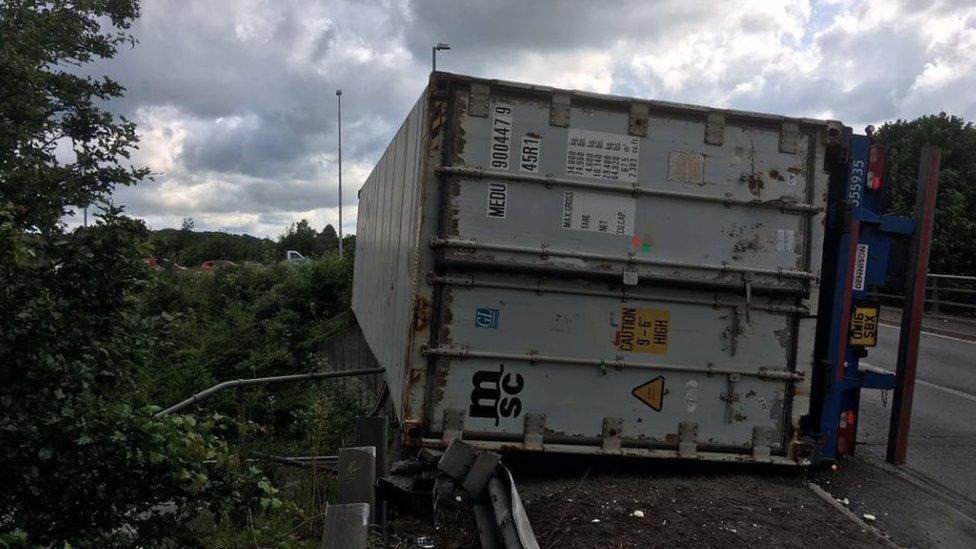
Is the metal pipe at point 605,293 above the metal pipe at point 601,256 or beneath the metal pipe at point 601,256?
beneath

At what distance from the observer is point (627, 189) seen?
203 inches

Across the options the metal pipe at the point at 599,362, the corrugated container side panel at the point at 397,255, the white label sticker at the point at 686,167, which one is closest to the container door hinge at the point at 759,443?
the metal pipe at the point at 599,362

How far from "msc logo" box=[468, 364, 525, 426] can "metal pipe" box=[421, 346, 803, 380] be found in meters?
0.13

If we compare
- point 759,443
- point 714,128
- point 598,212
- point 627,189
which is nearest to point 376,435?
point 598,212

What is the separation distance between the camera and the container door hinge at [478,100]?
5000 millimetres

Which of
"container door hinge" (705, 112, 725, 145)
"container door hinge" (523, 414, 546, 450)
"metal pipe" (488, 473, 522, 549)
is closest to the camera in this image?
"metal pipe" (488, 473, 522, 549)

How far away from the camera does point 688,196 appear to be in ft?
17.1

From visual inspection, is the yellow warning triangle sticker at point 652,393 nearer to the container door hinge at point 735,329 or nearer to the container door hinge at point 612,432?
the container door hinge at point 612,432

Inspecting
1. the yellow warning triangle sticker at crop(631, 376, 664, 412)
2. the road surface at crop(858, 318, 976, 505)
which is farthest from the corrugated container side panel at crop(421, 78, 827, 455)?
the road surface at crop(858, 318, 976, 505)

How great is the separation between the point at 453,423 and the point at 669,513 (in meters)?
1.55

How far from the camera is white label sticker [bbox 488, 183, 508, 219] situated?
5.05m

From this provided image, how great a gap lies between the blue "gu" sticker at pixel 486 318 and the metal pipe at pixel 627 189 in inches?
36.9

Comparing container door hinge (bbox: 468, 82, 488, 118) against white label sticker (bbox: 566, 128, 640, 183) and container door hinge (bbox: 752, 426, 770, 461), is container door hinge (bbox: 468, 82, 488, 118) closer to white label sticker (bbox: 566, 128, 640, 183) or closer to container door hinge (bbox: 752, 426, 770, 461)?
white label sticker (bbox: 566, 128, 640, 183)

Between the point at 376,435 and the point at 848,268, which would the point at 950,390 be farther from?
the point at 376,435
